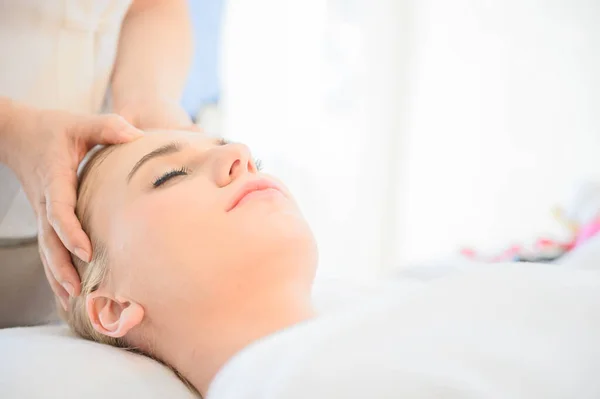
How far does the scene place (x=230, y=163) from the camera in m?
0.78

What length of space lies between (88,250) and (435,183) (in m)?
1.69

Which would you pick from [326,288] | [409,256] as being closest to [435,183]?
[409,256]

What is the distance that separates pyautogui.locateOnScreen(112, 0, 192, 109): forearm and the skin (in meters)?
0.32

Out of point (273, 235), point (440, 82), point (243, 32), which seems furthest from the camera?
point (440, 82)

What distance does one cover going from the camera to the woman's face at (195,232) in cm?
73

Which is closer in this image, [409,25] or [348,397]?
[348,397]

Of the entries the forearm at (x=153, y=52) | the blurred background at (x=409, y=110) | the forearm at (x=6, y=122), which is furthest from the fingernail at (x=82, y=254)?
the blurred background at (x=409, y=110)

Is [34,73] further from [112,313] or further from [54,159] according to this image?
[112,313]

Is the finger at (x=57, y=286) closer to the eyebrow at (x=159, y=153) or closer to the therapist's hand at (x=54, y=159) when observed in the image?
the therapist's hand at (x=54, y=159)

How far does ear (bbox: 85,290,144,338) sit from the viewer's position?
2.43ft

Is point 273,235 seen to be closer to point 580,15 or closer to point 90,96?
point 90,96

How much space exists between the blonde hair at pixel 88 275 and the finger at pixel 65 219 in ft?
0.05

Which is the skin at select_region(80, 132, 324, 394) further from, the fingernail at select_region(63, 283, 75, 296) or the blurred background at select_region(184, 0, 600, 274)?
the blurred background at select_region(184, 0, 600, 274)

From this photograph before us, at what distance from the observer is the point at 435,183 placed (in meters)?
2.26
